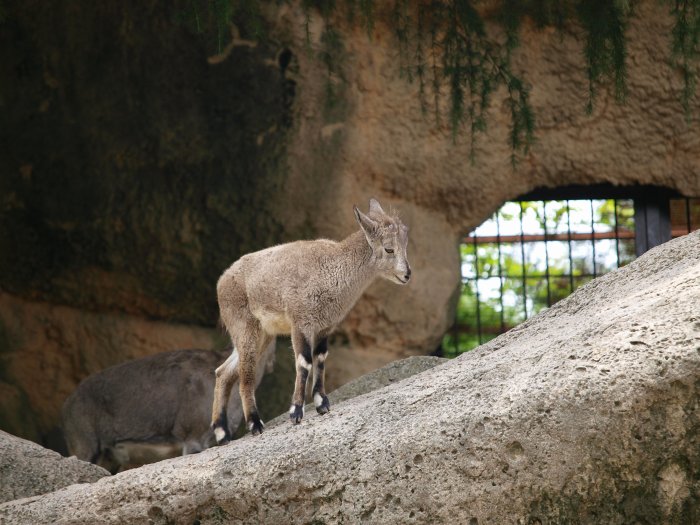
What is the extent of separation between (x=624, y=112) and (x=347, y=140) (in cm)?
223

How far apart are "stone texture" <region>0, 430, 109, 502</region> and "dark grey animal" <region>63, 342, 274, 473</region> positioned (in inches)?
80.4

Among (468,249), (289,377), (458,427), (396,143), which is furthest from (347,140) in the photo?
(458,427)

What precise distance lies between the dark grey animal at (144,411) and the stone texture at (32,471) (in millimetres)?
2042

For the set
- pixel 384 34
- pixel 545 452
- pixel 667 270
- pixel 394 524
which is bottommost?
pixel 394 524

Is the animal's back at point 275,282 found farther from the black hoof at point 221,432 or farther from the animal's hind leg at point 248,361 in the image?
the black hoof at point 221,432

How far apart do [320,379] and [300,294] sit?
19.7 inches

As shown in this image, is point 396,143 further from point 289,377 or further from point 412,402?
point 412,402

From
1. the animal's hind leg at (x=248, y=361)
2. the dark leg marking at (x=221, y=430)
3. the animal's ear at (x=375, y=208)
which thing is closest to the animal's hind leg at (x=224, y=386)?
the dark leg marking at (x=221, y=430)

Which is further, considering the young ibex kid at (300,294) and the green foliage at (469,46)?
the green foliage at (469,46)

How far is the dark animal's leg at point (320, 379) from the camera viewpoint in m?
6.14

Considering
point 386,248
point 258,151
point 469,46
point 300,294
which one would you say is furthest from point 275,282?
point 469,46

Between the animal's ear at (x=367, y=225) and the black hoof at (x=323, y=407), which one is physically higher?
the animal's ear at (x=367, y=225)

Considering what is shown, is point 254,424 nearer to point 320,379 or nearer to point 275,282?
point 320,379

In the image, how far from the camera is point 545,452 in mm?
4430
